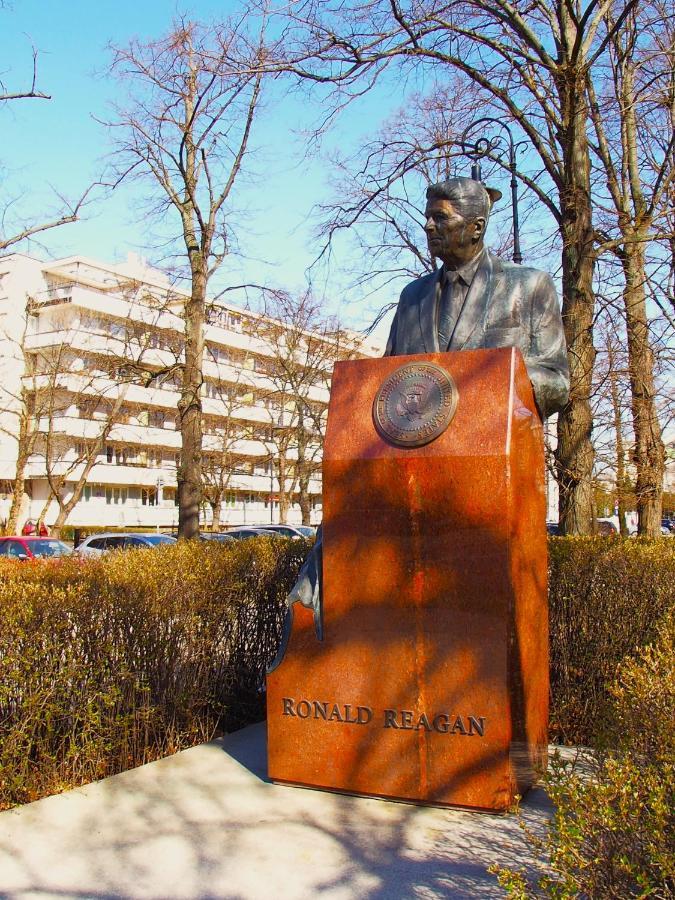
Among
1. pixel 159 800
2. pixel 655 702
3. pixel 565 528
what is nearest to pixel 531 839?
pixel 655 702

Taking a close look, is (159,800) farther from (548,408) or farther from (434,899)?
(548,408)

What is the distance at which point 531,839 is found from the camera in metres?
2.64

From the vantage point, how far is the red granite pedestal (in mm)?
4391

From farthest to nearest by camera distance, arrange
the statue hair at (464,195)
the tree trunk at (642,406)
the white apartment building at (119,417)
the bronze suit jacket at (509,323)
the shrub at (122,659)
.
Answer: the white apartment building at (119,417) < the tree trunk at (642,406) < the bronze suit jacket at (509,323) < the statue hair at (464,195) < the shrub at (122,659)

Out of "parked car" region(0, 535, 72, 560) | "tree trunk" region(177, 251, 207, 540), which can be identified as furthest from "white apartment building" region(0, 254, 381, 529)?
"tree trunk" region(177, 251, 207, 540)

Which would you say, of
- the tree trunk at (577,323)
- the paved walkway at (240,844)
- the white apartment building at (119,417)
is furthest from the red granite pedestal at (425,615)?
the white apartment building at (119,417)

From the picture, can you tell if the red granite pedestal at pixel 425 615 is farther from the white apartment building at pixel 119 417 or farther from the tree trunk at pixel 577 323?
the white apartment building at pixel 119 417

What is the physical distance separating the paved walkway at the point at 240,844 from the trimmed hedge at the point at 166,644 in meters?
0.43

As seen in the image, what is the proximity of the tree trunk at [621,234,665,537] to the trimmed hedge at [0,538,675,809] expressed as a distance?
901 cm

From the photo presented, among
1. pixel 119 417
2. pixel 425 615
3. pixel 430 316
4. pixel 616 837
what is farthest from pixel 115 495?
pixel 616 837

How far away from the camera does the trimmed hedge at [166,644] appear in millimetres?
4918

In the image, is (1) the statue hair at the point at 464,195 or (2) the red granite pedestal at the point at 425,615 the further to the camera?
(1) the statue hair at the point at 464,195

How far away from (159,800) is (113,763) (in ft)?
2.96

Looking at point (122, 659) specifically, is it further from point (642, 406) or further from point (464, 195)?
point (642, 406)
